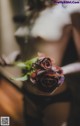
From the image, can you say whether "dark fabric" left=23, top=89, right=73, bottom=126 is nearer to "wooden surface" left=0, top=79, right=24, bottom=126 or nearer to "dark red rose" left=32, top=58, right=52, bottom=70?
"wooden surface" left=0, top=79, right=24, bottom=126

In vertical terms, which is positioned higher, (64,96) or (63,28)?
(63,28)

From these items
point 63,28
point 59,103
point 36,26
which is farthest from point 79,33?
point 59,103

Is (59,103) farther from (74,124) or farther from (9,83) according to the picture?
(9,83)

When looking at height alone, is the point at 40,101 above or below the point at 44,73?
below

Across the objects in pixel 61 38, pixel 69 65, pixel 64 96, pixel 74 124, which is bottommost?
pixel 74 124

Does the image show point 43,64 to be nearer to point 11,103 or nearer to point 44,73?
point 44,73

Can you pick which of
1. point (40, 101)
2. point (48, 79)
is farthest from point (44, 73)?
point (40, 101)
